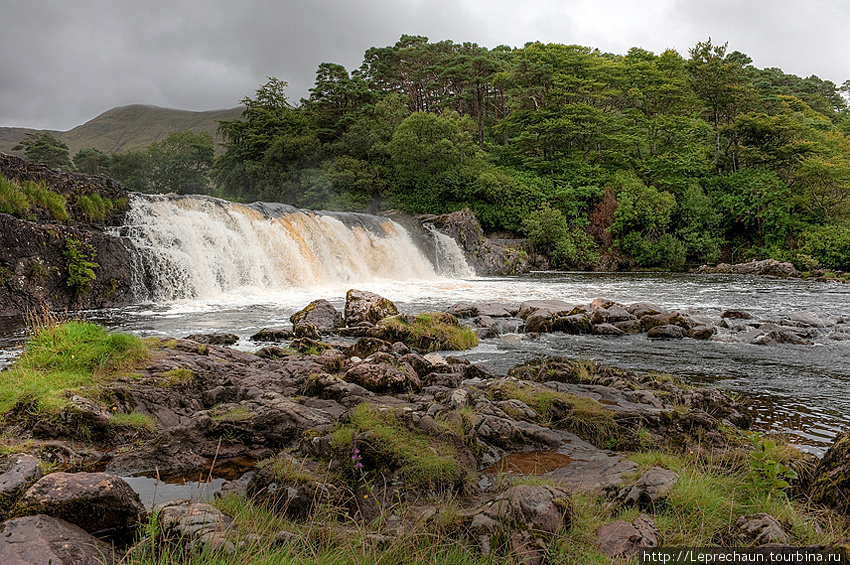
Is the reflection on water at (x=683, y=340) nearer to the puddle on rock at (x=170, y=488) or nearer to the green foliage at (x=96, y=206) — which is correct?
the green foliage at (x=96, y=206)

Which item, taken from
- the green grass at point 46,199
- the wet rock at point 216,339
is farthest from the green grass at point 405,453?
the green grass at point 46,199

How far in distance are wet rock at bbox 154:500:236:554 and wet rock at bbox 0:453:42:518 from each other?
2.62 feet

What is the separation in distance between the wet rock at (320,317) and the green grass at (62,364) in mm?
4581

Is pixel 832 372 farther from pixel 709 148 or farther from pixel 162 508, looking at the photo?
pixel 709 148

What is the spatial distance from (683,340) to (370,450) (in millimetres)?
9050

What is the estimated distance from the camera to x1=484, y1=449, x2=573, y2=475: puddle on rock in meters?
4.04

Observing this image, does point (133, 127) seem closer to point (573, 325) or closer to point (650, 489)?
point (573, 325)

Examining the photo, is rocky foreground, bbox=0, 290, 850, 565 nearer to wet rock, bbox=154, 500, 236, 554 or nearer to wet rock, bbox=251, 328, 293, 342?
wet rock, bbox=154, 500, 236, 554

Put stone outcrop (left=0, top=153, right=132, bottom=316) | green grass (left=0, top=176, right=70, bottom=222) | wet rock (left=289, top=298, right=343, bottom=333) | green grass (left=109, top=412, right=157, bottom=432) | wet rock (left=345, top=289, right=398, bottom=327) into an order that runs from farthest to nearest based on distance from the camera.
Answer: green grass (left=0, top=176, right=70, bottom=222) → stone outcrop (left=0, top=153, right=132, bottom=316) → wet rock (left=345, top=289, right=398, bottom=327) → wet rock (left=289, top=298, right=343, bottom=333) → green grass (left=109, top=412, right=157, bottom=432)

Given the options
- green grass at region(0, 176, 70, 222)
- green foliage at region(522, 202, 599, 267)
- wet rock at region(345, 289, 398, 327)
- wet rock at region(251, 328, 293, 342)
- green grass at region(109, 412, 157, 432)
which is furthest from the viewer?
green foliage at region(522, 202, 599, 267)

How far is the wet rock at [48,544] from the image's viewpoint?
7.00 feet

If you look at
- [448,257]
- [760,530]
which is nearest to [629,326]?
[760,530]

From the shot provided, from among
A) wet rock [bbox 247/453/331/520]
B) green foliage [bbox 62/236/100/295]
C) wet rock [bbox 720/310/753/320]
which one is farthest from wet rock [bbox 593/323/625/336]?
green foliage [bbox 62/236/100/295]

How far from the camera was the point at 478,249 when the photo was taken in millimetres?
30078
